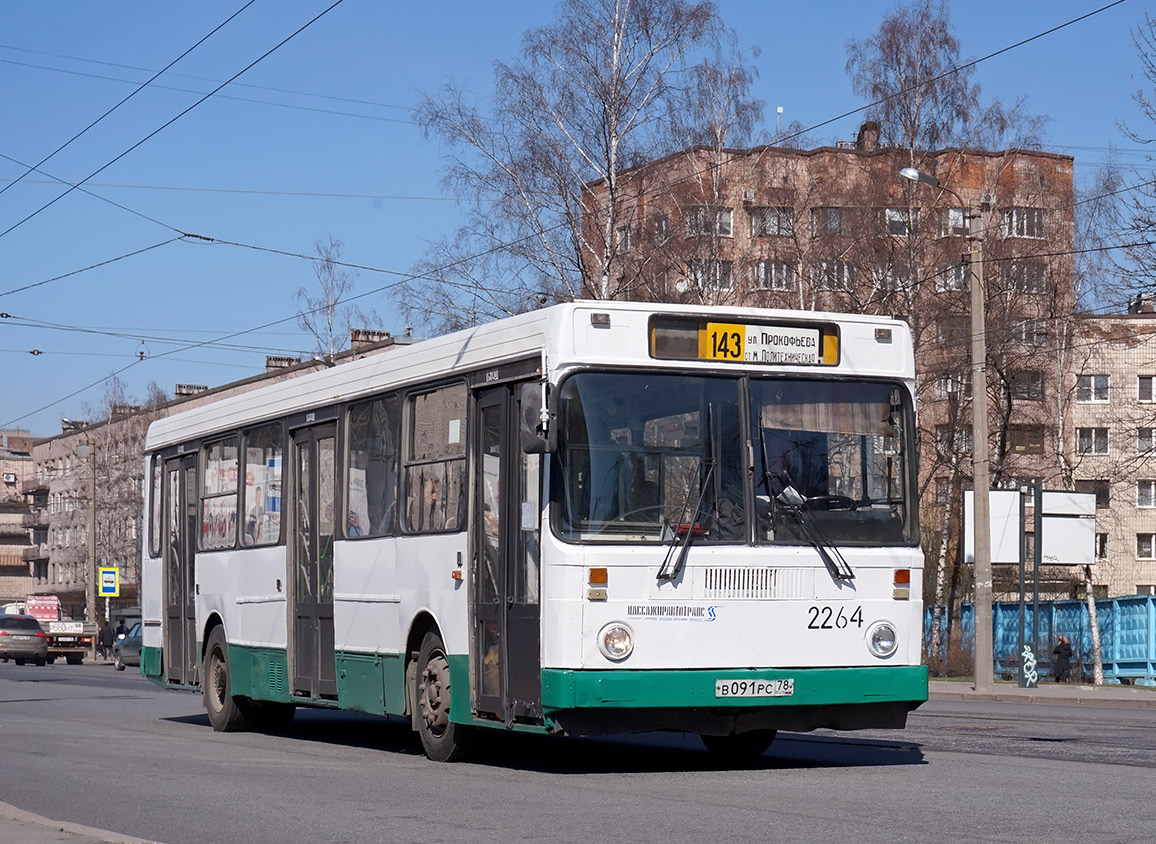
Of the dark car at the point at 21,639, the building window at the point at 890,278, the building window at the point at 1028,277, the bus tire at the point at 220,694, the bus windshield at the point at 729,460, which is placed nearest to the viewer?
the bus windshield at the point at 729,460

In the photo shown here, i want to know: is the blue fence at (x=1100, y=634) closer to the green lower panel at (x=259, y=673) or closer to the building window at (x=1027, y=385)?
the building window at (x=1027, y=385)

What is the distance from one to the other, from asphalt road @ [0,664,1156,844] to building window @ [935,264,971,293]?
88.4 ft

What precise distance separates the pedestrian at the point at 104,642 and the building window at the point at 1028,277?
38.0 meters

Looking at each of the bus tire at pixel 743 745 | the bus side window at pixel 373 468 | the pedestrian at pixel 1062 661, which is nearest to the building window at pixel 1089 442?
the pedestrian at pixel 1062 661

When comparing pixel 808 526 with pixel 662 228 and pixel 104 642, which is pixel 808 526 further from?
pixel 104 642

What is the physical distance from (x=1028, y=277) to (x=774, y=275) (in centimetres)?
673

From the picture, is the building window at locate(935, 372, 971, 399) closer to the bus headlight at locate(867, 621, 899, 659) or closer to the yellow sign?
the yellow sign

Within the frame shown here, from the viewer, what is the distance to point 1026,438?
207 ft

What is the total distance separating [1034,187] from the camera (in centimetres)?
4544

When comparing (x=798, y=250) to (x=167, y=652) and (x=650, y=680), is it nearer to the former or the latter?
(x=167, y=652)

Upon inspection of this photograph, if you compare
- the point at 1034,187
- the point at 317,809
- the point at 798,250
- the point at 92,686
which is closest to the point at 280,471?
the point at 317,809

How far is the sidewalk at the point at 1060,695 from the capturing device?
27.9 m

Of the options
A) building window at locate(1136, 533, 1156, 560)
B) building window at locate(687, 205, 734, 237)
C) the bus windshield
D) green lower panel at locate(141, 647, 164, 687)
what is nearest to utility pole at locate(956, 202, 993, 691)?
building window at locate(687, 205, 734, 237)

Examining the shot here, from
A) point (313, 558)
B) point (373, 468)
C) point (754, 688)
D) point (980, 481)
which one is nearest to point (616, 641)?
point (754, 688)
